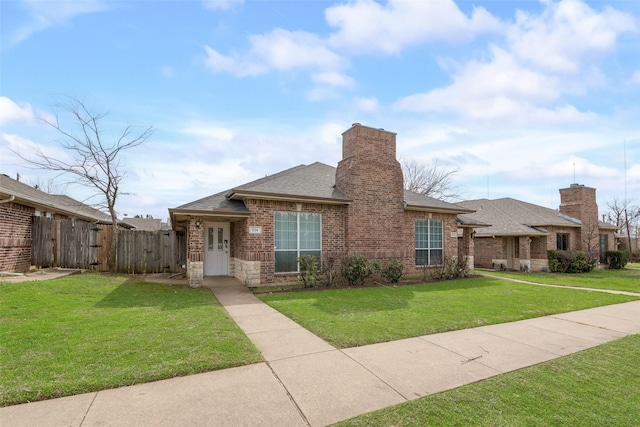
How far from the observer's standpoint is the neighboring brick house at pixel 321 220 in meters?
10.9

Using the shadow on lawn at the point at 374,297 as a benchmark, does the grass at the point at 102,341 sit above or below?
above

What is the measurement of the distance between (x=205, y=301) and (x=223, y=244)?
5.26 metres

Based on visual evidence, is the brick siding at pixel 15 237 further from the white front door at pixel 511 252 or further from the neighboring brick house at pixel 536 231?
the white front door at pixel 511 252

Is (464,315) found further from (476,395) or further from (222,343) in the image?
(222,343)

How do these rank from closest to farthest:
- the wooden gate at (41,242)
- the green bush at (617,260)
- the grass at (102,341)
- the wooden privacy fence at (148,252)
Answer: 1. the grass at (102,341)
2. the wooden gate at (41,242)
3. the wooden privacy fence at (148,252)
4. the green bush at (617,260)

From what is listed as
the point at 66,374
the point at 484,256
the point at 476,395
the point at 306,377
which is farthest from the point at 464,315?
the point at 484,256

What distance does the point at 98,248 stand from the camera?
13.7 m

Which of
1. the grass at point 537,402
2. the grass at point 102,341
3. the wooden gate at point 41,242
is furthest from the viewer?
the wooden gate at point 41,242

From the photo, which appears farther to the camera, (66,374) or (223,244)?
(223,244)

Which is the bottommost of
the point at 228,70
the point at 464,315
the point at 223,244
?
the point at 464,315

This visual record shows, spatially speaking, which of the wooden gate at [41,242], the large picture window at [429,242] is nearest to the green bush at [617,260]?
the large picture window at [429,242]

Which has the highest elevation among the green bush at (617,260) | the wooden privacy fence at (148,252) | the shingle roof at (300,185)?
the shingle roof at (300,185)

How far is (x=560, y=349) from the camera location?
5.29 meters

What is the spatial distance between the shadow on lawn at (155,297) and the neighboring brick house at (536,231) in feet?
52.9
